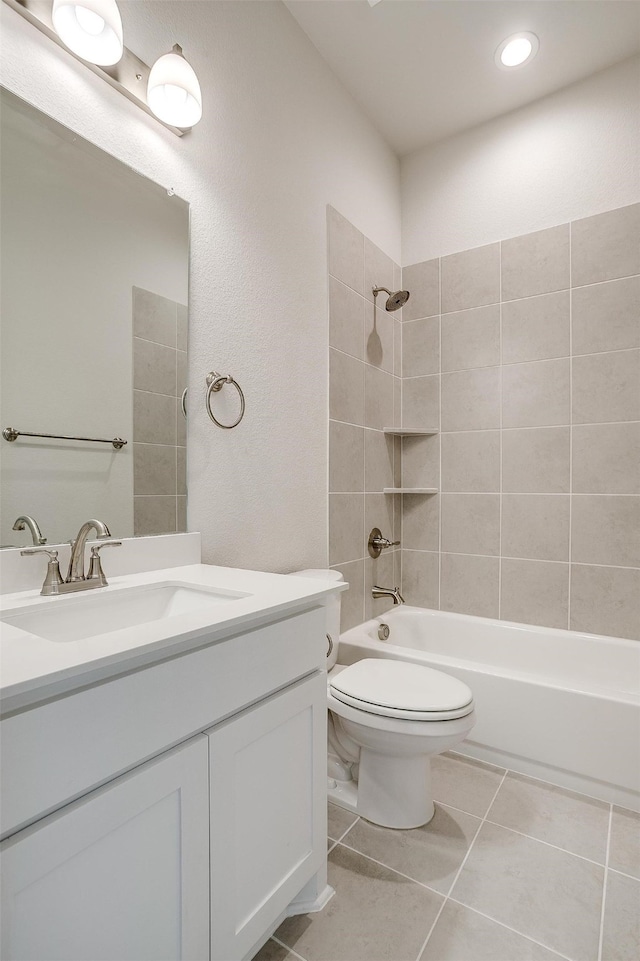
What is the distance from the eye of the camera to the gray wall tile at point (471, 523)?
2.38 meters

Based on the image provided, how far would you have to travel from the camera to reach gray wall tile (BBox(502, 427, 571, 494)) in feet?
7.26

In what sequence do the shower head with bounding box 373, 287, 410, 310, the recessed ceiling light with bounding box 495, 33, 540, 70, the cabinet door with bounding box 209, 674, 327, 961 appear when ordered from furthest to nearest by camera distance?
the shower head with bounding box 373, 287, 410, 310 → the recessed ceiling light with bounding box 495, 33, 540, 70 → the cabinet door with bounding box 209, 674, 327, 961

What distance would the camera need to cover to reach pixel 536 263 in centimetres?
228

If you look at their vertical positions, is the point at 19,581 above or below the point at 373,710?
above

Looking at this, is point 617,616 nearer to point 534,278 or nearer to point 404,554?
point 404,554

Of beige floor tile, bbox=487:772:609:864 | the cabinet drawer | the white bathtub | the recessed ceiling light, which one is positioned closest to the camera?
the cabinet drawer

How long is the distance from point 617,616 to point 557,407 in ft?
3.15

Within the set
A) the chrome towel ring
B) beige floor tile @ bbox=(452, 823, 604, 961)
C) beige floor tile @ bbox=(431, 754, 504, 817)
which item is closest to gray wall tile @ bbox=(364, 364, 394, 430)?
the chrome towel ring

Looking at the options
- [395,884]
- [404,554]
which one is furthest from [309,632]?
[404,554]

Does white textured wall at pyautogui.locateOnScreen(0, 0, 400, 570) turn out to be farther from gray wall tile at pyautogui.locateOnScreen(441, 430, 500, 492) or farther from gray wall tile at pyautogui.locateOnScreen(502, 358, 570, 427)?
gray wall tile at pyautogui.locateOnScreen(502, 358, 570, 427)

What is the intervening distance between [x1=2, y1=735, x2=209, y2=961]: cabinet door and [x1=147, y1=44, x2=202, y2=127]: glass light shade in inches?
61.1

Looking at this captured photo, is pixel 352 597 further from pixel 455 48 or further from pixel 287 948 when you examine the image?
pixel 455 48

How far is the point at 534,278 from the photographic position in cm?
229

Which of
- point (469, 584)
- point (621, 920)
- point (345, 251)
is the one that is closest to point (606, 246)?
point (345, 251)
